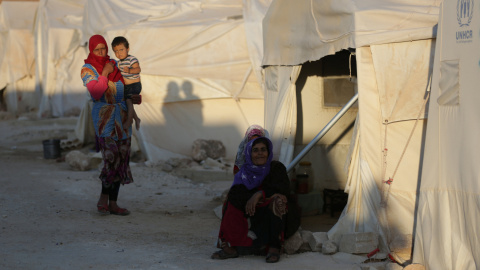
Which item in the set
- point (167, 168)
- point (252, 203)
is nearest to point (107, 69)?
point (252, 203)

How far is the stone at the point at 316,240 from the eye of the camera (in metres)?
4.83

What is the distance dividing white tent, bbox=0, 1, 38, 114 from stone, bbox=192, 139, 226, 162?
33.4 ft

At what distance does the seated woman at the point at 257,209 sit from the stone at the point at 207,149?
15.7ft

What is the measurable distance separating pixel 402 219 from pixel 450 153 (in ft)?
2.88

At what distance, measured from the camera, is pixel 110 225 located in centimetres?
584

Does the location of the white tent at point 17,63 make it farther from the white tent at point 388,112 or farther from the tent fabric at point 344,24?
the white tent at point 388,112

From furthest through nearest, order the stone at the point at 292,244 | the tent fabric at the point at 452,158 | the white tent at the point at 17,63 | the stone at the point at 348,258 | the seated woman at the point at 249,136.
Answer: the white tent at the point at 17,63, the seated woman at the point at 249,136, the stone at the point at 292,244, the stone at the point at 348,258, the tent fabric at the point at 452,158

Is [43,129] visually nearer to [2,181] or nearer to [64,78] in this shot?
[64,78]

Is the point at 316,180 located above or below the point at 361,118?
below

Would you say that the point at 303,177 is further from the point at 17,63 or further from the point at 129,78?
the point at 17,63

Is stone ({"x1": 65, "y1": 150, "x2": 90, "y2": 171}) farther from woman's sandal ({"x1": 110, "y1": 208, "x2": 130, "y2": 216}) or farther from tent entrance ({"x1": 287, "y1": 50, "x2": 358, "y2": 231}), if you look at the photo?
tent entrance ({"x1": 287, "y1": 50, "x2": 358, "y2": 231})

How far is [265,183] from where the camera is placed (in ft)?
16.0

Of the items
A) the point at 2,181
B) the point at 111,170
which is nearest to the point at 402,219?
the point at 111,170

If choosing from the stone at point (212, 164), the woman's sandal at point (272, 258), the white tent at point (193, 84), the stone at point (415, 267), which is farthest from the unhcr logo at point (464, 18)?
the white tent at point (193, 84)
